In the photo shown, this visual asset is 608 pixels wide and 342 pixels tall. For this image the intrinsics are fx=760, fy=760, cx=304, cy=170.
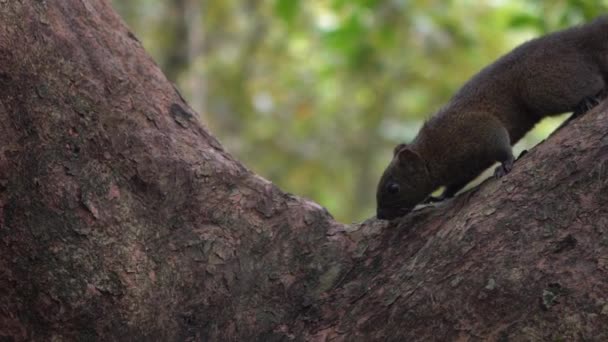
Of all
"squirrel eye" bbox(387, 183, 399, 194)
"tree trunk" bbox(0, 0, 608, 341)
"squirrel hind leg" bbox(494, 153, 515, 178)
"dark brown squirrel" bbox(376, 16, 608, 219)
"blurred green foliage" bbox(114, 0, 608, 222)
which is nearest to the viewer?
"tree trunk" bbox(0, 0, 608, 341)

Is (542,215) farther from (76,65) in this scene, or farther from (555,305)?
(76,65)

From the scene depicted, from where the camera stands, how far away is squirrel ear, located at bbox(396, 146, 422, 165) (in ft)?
16.5

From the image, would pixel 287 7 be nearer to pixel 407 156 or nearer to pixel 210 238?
pixel 407 156

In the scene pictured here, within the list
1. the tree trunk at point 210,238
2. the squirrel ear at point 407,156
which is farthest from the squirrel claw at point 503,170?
the squirrel ear at point 407,156

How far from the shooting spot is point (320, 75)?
10.5m

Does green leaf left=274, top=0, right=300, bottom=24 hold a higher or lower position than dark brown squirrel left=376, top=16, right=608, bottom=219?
higher

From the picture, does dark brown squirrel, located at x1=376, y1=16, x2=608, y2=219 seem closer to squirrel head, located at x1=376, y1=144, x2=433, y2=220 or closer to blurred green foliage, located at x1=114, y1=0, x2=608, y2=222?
squirrel head, located at x1=376, y1=144, x2=433, y2=220

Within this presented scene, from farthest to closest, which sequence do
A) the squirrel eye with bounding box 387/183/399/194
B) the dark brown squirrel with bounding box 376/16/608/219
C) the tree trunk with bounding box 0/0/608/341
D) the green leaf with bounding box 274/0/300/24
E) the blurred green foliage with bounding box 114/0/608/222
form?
the blurred green foliage with bounding box 114/0/608/222 → the green leaf with bounding box 274/0/300/24 → the squirrel eye with bounding box 387/183/399/194 → the dark brown squirrel with bounding box 376/16/608/219 → the tree trunk with bounding box 0/0/608/341

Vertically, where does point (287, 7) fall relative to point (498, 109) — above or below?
above

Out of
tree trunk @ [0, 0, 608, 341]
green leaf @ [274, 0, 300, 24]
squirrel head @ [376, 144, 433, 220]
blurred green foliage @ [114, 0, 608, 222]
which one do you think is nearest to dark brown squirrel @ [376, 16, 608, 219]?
squirrel head @ [376, 144, 433, 220]

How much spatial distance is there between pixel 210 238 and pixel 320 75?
7.05m

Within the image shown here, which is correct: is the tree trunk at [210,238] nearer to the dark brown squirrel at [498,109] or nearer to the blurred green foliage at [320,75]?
the dark brown squirrel at [498,109]

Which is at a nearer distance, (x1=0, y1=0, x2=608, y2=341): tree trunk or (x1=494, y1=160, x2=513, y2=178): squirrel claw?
(x1=0, y1=0, x2=608, y2=341): tree trunk

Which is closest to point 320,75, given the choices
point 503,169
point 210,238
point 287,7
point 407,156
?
point 287,7
